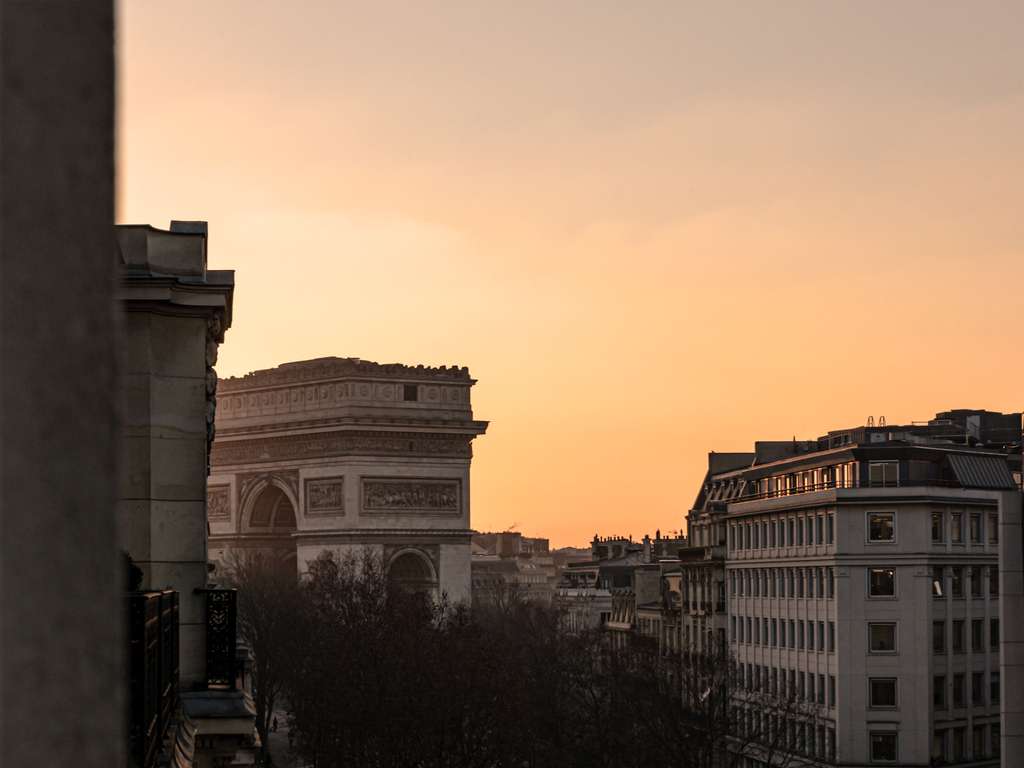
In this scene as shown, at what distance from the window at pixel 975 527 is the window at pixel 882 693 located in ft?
27.5

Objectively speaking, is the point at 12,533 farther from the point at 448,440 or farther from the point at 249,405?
the point at 249,405

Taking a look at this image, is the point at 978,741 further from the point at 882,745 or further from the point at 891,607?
the point at 891,607

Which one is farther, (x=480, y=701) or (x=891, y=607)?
(x=891, y=607)

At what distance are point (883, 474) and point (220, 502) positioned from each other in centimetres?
5641

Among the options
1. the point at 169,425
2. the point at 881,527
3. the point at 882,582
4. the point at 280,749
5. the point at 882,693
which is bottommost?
the point at 280,749

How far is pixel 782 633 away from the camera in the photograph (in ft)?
283

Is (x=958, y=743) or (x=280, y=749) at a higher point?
(x=958, y=743)

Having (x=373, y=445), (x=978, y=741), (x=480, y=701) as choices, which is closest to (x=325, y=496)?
(x=373, y=445)

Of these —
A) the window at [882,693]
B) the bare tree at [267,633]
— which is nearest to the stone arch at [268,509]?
the bare tree at [267,633]

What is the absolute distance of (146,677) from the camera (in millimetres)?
9812

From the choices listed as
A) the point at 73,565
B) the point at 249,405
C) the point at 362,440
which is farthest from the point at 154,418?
the point at 249,405

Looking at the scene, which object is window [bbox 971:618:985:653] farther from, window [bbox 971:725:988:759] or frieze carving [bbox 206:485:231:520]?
frieze carving [bbox 206:485:231:520]

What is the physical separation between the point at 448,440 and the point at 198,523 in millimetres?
96523

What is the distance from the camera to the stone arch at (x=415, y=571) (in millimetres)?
114000
